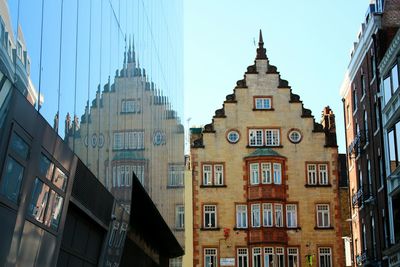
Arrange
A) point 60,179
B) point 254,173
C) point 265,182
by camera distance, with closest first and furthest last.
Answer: point 60,179, point 265,182, point 254,173

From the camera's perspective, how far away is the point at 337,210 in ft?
185

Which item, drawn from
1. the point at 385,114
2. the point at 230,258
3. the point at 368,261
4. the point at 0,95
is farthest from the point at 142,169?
the point at 230,258

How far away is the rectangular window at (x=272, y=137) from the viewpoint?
57.2m

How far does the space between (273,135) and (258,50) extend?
7.26m

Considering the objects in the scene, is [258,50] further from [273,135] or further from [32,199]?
[32,199]

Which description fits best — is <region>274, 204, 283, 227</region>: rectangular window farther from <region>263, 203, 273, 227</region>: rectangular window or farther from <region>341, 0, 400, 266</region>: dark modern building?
<region>341, 0, 400, 266</region>: dark modern building

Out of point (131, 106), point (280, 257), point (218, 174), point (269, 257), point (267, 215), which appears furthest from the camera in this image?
point (218, 174)

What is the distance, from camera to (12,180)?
10758 millimetres

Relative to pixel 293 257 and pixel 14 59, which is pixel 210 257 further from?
pixel 14 59

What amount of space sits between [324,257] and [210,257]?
851cm

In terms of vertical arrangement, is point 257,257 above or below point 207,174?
below

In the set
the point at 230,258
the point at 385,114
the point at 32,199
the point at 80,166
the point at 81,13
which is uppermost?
the point at 385,114

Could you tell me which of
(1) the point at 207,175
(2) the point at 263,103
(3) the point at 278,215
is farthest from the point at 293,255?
(2) the point at 263,103

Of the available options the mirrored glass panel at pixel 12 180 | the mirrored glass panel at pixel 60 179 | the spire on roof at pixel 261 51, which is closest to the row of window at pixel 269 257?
the spire on roof at pixel 261 51
